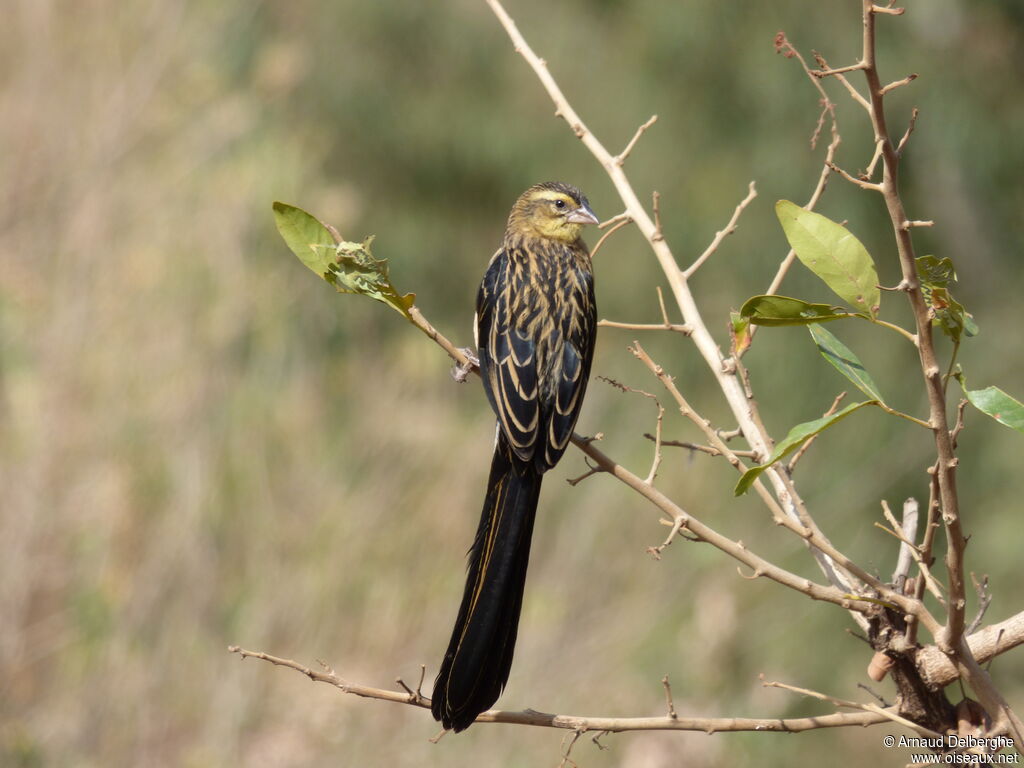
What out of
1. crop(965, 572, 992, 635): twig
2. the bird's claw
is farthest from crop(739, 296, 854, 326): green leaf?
the bird's claw

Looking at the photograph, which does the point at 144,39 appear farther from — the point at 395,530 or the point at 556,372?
the point at 556,372

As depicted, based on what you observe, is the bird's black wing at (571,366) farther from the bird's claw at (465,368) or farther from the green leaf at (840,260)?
the green leaf at (840,260)

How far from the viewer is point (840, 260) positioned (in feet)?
5.07

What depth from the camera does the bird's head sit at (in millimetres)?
4074

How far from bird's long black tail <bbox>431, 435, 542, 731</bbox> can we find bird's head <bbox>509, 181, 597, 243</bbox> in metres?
1.34

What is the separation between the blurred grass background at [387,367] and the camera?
6.89 meters

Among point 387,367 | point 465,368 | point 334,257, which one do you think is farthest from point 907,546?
point 387,367

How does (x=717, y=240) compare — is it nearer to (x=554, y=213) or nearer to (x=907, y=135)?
(x=907, y=135)

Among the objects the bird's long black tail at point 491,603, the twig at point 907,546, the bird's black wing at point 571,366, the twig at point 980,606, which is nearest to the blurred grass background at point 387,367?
the bird's black wing at point 571,366

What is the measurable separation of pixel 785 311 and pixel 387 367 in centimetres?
881

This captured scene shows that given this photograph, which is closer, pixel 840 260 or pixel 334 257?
pixel 840 260

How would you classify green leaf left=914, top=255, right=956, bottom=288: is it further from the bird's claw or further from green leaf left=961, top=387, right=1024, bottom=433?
the bird's claw

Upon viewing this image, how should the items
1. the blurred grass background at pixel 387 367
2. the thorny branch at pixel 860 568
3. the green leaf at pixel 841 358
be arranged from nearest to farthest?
the thorny branch at pixel 860 568
the green leaf at pixel 841 358
the blurred grass background at pixel 387 367

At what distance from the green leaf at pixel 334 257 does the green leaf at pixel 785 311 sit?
0.61 metres
